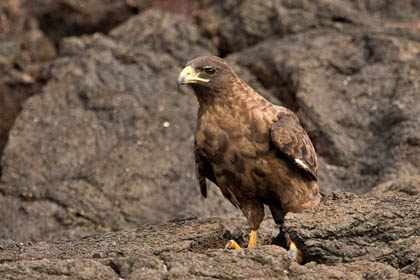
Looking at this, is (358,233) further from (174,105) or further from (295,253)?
(174,105)

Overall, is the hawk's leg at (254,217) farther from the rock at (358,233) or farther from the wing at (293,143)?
the rock at (358,233)

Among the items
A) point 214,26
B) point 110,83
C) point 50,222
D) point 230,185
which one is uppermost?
point 214,26

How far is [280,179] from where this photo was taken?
22.6ft

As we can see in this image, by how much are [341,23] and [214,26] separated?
2.16 m

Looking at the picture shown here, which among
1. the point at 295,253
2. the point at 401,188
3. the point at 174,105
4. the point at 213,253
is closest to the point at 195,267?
the point at 213,253

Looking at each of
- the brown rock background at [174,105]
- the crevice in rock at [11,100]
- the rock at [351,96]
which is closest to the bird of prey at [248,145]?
the brown rock background at [174,105]

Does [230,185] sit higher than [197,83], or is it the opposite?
[197,83]

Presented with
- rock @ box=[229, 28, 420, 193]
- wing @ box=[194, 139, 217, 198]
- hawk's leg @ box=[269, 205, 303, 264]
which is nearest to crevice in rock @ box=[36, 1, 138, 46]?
rock @ box=[229, 28, 420, 193]

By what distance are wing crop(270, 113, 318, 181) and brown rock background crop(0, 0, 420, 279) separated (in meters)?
1.70

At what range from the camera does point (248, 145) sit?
679 cm

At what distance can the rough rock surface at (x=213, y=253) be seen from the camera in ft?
17.0

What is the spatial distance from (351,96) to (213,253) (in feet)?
19.1

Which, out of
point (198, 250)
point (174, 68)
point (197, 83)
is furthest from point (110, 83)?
point (198, 250)

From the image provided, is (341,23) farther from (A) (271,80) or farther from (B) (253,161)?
(B) (253,161)
